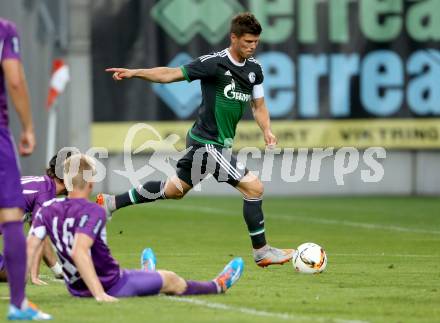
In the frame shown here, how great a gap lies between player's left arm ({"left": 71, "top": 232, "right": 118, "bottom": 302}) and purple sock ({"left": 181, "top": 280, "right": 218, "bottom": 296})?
919 millimetres

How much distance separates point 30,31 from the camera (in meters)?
24.8

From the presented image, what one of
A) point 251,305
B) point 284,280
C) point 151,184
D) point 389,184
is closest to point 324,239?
point 151,184

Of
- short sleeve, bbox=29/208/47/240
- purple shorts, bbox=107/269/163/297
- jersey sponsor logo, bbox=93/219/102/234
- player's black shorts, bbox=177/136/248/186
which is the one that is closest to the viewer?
jersey sponsor logo, bbox=93/219/102/234

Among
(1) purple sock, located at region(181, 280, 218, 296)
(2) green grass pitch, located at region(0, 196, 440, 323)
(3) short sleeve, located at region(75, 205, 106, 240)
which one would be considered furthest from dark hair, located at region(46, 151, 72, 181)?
(3) short sleeve, located at region(75, 205, 106, 240)

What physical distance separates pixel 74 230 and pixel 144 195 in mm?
4684

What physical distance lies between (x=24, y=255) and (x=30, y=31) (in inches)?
699

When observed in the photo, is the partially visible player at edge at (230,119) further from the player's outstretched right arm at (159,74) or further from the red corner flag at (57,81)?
the red corner flag at (57,81)

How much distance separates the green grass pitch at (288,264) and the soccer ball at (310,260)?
0.11 meters

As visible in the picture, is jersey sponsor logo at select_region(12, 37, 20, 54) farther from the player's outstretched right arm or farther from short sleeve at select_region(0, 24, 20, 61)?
the player's outstretched right arm

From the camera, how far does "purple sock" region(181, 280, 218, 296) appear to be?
8836 millimetres

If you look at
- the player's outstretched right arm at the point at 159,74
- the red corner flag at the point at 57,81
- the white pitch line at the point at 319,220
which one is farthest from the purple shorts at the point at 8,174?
the red corner flag at the point at 57,81

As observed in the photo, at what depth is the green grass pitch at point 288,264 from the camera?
314 inches

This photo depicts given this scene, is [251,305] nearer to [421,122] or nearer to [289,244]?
[289,244]

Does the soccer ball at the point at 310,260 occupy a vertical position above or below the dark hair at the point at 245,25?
below
